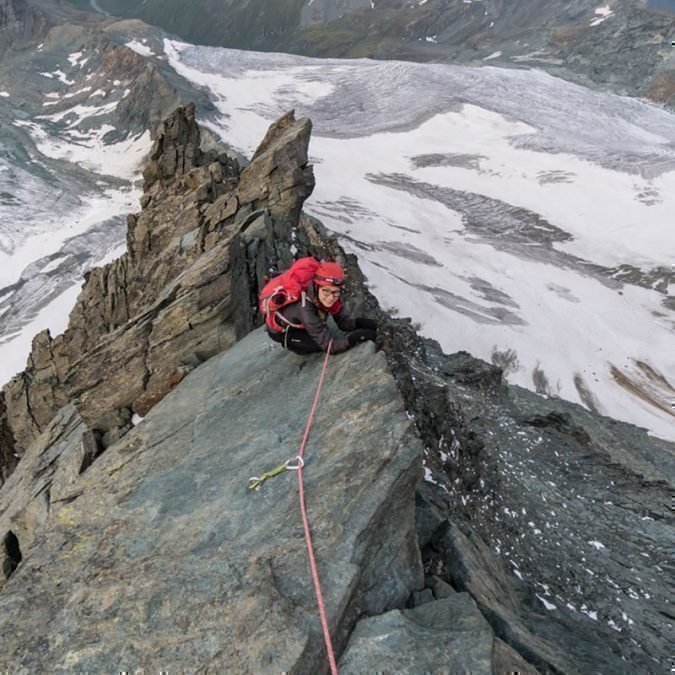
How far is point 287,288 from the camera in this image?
27.9ft

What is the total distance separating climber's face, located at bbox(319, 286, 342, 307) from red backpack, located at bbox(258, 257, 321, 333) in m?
0.25

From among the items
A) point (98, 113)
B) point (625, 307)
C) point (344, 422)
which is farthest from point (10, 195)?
point (344, 422)

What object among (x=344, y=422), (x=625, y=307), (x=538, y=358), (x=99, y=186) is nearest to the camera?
(x=344, y=422)

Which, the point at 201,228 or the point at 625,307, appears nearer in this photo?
the point at 201,228

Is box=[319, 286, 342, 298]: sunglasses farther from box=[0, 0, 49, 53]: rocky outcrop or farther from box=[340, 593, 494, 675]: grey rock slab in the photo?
box=[0, 0, 49, 53]: rocky outcrop

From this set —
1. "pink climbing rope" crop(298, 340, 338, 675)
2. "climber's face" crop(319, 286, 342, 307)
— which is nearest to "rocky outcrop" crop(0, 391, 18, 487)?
"climber's face" crop(319, 286, 342, 307)

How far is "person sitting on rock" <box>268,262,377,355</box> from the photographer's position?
27.2ft

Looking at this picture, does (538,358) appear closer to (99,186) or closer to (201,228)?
(201,228)

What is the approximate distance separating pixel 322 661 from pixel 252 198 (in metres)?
15.7

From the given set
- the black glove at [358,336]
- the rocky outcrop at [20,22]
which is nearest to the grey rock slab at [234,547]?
the black glove at [358,336]

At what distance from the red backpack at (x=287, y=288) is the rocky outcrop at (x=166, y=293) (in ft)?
10.5

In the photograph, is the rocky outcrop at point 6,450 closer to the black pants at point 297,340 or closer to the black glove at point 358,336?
the black pants at point 297,340

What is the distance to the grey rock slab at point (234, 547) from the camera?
5.34m

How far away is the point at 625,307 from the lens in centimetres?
4575
